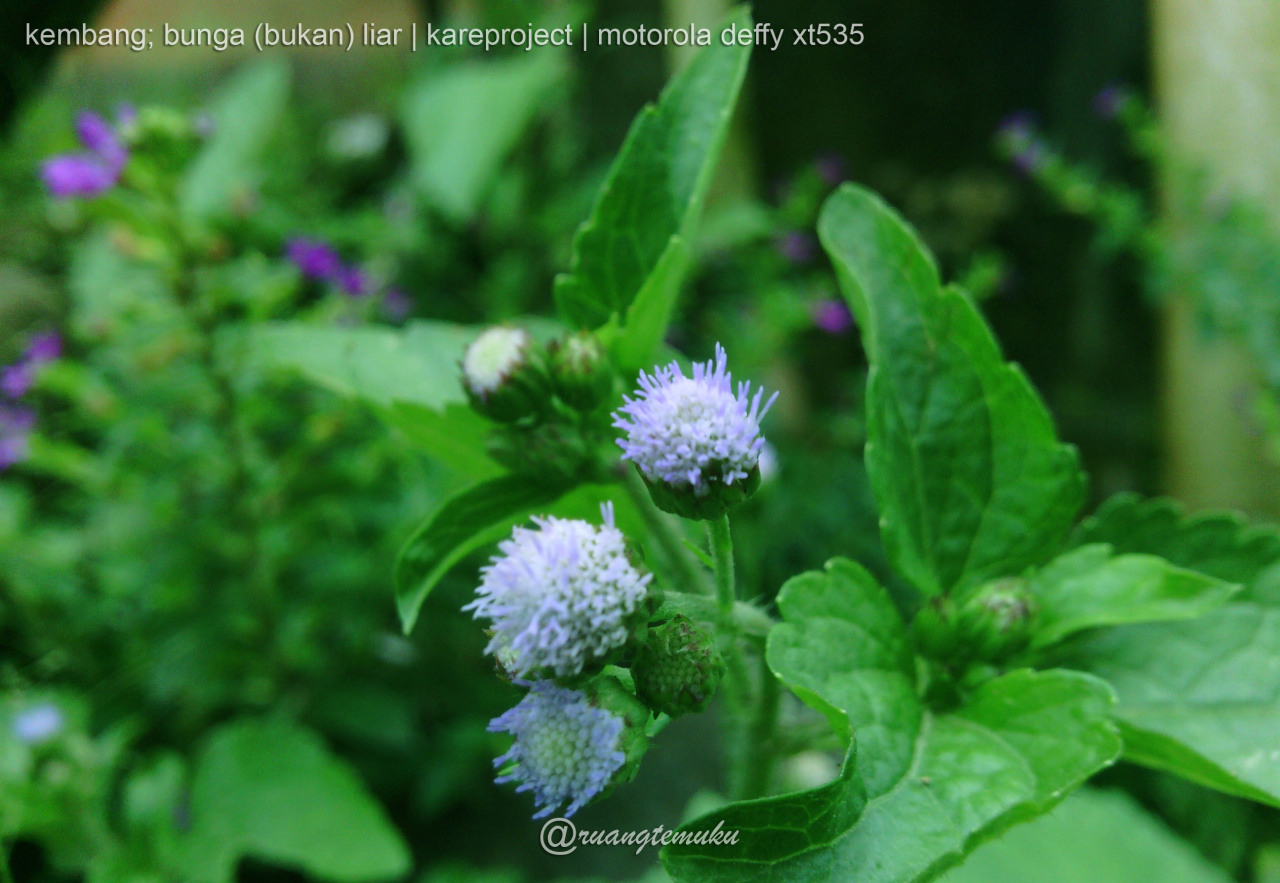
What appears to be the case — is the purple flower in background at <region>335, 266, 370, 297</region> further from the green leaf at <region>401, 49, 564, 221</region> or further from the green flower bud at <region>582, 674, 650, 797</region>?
the green flower bud at <region>582, 674, 650, 797</region>

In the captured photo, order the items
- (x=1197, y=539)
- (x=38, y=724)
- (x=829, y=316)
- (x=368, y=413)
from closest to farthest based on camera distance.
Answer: (x=1197, y=539), (x=38, y=724), (x=368, y=413), (x=829, y=316)

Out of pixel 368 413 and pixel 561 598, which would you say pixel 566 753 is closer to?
pixel 561 598

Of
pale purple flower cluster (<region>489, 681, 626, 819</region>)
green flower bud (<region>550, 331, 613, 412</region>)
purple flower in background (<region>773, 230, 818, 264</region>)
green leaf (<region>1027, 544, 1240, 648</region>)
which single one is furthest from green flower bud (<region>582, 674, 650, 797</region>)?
purple flower in background (<region>773, 230, 818, 264</region>)

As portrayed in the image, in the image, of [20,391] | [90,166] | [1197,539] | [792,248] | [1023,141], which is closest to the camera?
[1197,539]

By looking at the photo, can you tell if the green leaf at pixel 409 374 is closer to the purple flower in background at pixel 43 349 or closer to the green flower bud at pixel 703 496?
the green flower bud at pixel 703 496

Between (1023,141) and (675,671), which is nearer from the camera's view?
(675,671)

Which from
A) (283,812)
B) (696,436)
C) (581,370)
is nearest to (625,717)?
(696,436)

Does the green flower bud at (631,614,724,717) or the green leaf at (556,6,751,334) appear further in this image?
the green leaf at (556,6,751,334)
